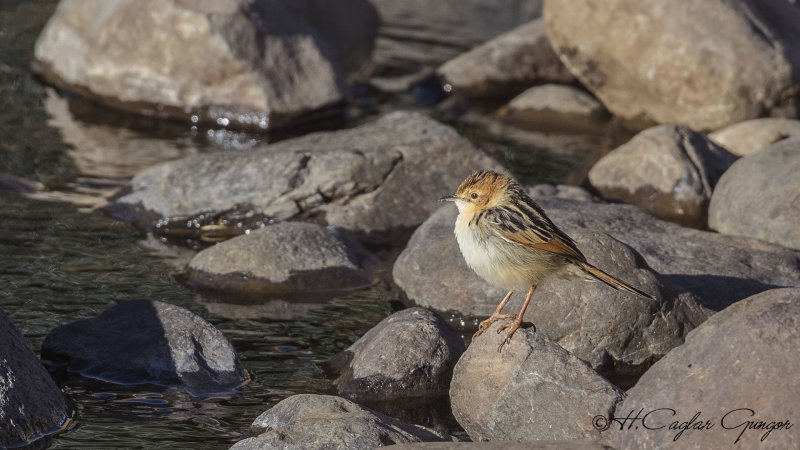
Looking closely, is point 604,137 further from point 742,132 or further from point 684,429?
point 684,429

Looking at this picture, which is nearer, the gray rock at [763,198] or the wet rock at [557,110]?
the gray rock at [763,198]

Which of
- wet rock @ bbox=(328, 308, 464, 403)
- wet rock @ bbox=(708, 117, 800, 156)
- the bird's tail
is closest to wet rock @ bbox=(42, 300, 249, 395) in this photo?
wet rock @ bbox=(328, 308, 464, 403)

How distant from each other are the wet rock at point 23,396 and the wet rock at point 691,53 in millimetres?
9014

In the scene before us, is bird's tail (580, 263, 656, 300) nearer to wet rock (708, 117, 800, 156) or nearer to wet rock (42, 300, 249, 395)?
wet rock (42, 300, 249, 395)

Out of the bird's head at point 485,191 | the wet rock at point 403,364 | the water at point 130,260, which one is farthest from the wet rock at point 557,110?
the bird's head at point 485,191

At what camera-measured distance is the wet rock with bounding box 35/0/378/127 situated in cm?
1315

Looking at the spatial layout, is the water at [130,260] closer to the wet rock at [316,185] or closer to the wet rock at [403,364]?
the wet rock at [403,364]

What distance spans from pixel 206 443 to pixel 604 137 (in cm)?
887

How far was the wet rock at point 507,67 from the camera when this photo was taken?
50.0 feet

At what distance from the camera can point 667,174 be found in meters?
11.0

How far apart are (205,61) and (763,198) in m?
6.82

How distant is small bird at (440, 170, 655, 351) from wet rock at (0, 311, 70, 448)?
2528 millimetres

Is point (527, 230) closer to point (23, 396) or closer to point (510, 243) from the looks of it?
point (510, 243)

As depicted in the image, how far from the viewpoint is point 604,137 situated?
1391 centimetres
